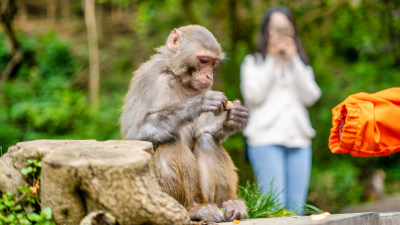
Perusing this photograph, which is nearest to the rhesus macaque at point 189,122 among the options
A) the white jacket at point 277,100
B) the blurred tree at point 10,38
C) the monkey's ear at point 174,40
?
the monkey's ear at point 174,40

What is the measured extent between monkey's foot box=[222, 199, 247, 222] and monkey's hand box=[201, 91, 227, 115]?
32.0 inches

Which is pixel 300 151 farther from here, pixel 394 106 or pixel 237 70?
pixel 237 70

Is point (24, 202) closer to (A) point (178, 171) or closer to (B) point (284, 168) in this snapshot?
(A) point (178, 171)

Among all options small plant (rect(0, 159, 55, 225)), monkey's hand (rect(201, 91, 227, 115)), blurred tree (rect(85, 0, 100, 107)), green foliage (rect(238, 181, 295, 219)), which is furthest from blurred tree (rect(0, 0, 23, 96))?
small plant (rect(0, 159, 55, 225))

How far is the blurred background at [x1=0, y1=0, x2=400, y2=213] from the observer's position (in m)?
10.7

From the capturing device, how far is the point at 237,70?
10.9 metres

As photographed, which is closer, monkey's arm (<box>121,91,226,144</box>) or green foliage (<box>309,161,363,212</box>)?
monkey's arm (<box>121,91,226,144</box>)

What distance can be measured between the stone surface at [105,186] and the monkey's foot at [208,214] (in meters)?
0.82

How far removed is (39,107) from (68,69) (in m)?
2.82

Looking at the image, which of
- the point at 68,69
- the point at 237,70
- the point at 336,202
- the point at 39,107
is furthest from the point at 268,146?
the point at 68,69

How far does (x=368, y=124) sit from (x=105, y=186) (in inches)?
87.2

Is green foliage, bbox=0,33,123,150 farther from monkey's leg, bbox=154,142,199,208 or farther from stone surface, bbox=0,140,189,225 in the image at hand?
stone surface, bbox=0,140,189,225

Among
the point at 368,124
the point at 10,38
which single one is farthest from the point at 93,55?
the point at 368,124

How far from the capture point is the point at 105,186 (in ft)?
10.4
